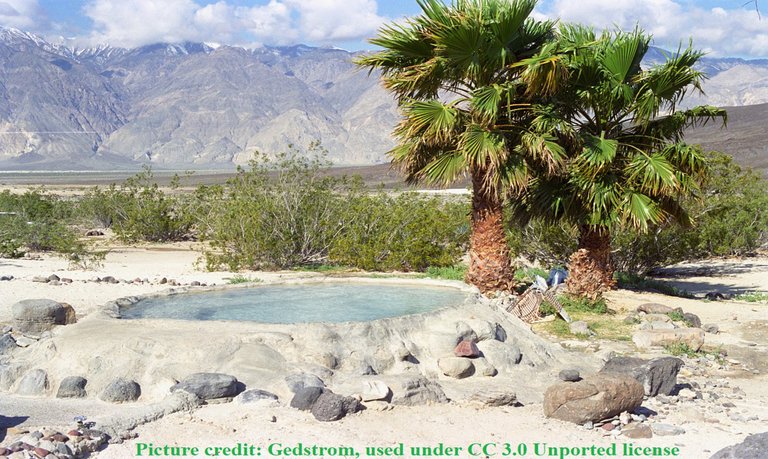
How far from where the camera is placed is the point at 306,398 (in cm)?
634

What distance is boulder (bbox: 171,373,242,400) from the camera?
6.50 m

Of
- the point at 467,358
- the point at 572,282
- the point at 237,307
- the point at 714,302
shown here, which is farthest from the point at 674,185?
the point at 237,307

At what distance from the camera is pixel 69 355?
7.27 meters

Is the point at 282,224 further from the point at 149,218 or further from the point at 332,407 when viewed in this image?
the point at 332,407

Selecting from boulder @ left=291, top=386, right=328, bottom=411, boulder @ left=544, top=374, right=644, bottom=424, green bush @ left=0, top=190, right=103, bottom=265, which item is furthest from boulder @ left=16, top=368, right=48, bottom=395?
green bush @ left=0, top=190, right=103, bottom=265

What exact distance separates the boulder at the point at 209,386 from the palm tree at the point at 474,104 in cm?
522

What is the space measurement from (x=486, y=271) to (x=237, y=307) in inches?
150

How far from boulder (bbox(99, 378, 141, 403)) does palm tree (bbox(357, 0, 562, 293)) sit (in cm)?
554

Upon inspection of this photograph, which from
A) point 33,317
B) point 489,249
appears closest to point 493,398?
point 489,249

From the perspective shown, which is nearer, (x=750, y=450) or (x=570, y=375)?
(x=750, y=450)

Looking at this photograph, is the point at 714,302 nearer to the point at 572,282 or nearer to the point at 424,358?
the point at 572,282

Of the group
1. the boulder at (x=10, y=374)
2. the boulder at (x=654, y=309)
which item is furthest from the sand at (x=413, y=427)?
the boulder at (x=654, y=309)

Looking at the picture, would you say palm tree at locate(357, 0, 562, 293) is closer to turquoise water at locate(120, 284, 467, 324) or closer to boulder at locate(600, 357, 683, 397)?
turquoise water at locate(120, 284, 467, 324)

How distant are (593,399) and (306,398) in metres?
2.31
